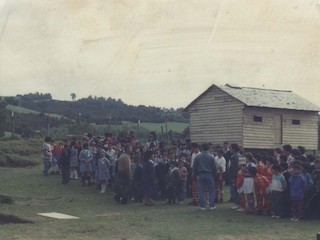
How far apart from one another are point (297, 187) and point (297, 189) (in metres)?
0.05

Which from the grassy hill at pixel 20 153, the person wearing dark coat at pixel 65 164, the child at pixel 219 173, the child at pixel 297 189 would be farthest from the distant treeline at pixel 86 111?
the child at pixel 297 189

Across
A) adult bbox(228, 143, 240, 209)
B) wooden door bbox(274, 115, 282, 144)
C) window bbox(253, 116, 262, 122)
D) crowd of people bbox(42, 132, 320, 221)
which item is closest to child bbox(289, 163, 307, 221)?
crowd of people bbox(42, 132, 320, 221)

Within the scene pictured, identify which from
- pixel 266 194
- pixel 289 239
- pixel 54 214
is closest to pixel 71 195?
pixel 54 214

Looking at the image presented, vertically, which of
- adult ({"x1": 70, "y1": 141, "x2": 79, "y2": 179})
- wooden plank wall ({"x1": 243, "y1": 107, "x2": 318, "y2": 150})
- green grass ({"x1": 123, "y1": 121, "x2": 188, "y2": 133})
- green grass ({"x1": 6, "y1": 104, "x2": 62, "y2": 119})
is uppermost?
green grass ({"x1": 6, "y1": 104, "x2": 62, "y2": 119})

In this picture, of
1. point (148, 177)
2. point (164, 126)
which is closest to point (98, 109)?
point (164, 126)

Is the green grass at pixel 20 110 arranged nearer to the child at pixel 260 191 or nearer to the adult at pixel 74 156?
the adult at pixel 74 156

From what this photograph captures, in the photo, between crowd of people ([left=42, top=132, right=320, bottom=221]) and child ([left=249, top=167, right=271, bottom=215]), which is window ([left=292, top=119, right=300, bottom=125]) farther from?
child ([left=249, top=167, right=271, bottom=215])

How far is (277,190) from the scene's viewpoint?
15.6 m

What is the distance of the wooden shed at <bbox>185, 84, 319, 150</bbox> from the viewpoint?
34.3 metres

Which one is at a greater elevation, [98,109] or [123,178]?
[98,109]

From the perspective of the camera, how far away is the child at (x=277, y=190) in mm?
15562

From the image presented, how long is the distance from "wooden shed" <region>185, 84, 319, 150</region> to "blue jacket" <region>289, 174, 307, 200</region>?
1872 cm

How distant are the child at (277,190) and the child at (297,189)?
1.39ft

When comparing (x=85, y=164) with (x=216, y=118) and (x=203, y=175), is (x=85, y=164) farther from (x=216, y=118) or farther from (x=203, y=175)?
(x=216, y=118)
